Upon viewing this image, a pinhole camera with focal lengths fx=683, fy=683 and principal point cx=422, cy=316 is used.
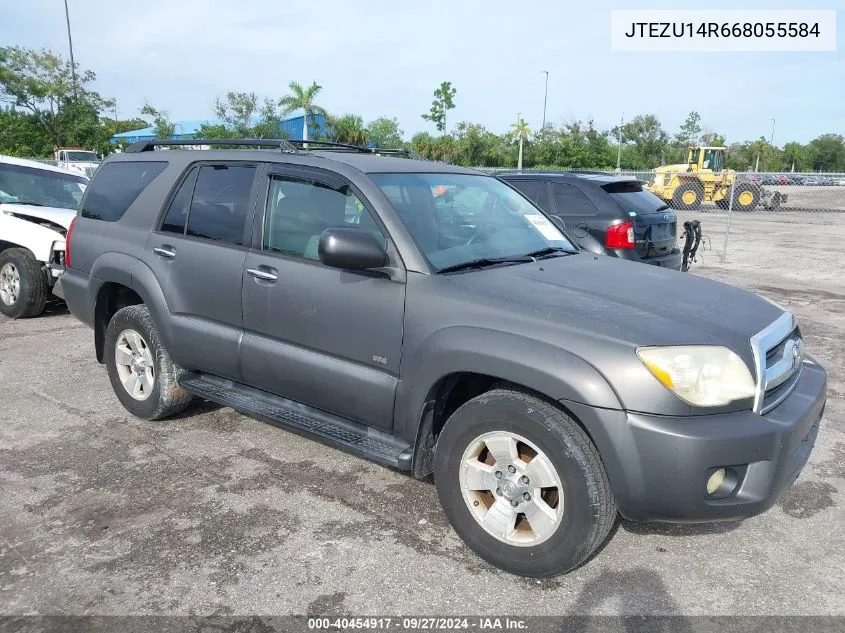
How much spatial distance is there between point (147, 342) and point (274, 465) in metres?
1.23

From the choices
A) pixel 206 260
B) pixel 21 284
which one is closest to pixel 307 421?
pixel 206 260

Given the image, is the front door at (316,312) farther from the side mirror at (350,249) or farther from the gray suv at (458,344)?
the side mirror at (350,249)

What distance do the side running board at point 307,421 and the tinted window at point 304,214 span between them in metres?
0.84

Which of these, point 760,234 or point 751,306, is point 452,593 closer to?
point 751,306

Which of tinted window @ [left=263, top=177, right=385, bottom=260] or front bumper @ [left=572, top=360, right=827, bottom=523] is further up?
tinted window @ [left=263, top=177, right=385, bottom=260]

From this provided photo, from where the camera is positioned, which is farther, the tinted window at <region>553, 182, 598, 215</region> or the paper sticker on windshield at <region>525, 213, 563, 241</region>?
the tinted window at <region>553, 182, 598, 215</region>

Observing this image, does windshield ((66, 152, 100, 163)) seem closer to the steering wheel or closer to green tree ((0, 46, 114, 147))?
green tree ((0, 46, 114, 147))

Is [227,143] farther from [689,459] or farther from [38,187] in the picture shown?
[38,187]

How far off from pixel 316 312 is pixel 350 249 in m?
0.50

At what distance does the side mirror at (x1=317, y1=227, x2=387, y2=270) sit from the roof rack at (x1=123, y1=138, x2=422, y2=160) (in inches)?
42.8

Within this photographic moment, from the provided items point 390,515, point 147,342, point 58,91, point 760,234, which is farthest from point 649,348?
point 58,91

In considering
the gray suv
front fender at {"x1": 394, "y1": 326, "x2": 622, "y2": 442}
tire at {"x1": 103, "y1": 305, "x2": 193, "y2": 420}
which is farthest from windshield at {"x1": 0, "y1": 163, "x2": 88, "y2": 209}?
front fender at {"x1": 394, "y1": 326, "x2": 622, "y2": 442}

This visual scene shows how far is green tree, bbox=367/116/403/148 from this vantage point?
5856 cm

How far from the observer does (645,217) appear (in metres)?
7.74
